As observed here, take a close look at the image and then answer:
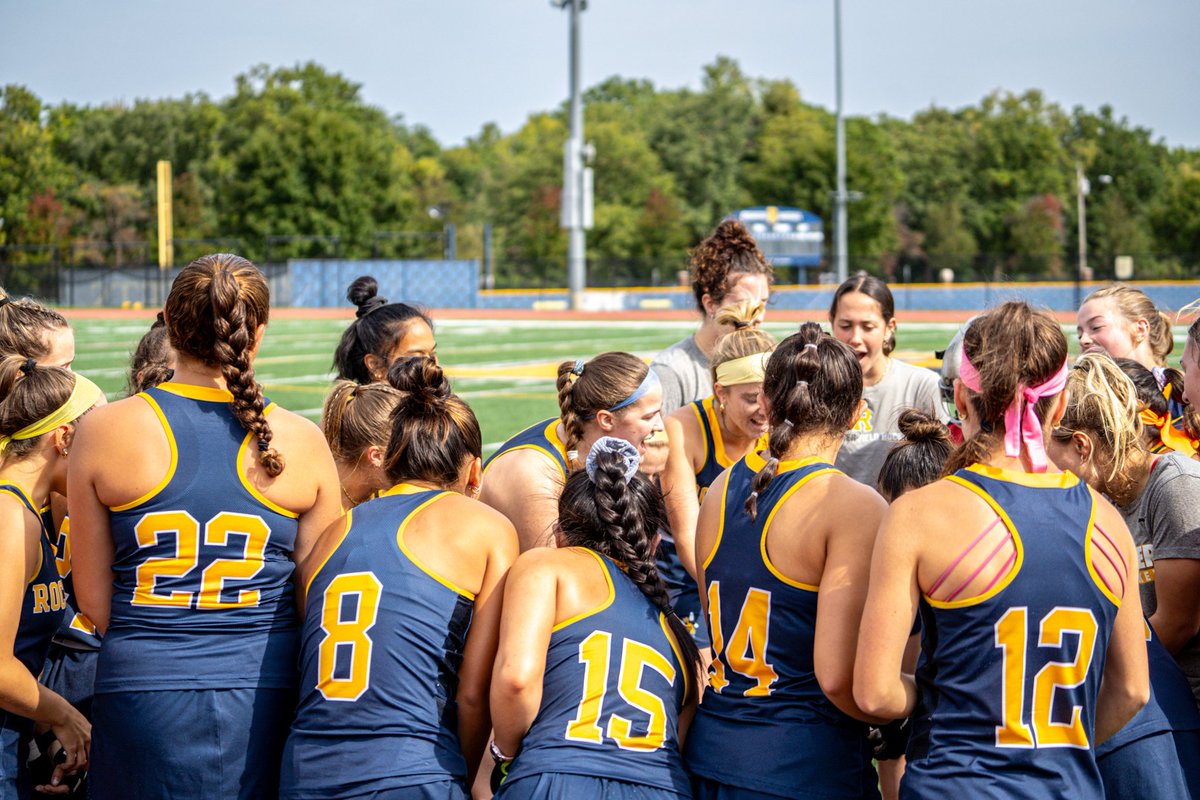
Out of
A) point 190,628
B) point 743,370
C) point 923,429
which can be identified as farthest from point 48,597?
point 923,429

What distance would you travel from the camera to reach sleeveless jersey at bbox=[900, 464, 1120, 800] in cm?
238

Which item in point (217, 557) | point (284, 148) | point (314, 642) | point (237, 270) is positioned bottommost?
point (314, 642)

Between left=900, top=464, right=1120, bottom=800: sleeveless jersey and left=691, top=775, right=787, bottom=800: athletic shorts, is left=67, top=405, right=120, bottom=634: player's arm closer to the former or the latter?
left=691, top=775, right=787, bottom=800: athletic shorts

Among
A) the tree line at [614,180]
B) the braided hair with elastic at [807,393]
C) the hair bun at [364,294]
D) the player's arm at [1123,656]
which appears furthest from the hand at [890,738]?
the tree line at [614,180]

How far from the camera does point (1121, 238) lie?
7075 centimetres

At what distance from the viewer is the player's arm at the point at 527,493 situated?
361 cm

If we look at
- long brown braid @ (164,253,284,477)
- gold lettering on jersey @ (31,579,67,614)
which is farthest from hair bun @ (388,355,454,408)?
gold lettering on jersey @ (31,579,67,614)

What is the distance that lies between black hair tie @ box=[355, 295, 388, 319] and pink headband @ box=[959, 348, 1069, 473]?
3.16m

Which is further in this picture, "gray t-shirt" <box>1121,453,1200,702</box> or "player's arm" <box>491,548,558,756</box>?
"gray t-shirt" <box>1121,453,1200,702</box>

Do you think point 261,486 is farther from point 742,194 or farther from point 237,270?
Answer: point 742,194

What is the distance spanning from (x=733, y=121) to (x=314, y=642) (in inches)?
3182

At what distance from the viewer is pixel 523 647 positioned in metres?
2.65

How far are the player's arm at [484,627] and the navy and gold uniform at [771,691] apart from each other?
1.74ft

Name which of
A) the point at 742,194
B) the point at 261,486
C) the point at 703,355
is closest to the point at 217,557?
the point at 261,486
